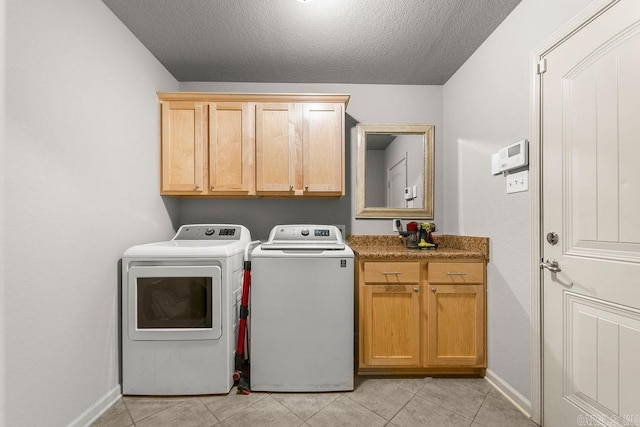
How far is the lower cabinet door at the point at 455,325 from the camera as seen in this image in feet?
6.97

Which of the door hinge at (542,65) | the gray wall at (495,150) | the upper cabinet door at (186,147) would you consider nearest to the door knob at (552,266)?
the gray wall at (495,150)

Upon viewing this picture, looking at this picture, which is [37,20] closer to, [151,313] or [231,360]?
[151,313]

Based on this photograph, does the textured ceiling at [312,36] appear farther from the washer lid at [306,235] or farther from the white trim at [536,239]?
the washer lid at [306,235]

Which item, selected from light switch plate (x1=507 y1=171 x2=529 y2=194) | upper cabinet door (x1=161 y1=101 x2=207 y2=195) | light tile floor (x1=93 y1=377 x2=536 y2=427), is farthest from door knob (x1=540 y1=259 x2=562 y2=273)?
upper cabinet door (x1=161 y1=101 x2=207 y2=195)

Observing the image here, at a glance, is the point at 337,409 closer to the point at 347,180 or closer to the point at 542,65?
the point at 347,180

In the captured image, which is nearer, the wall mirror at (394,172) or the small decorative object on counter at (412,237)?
the small decorative object on counter at (412,237)

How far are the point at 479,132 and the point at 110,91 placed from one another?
8.34ft

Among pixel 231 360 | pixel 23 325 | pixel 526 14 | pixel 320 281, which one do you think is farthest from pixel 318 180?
pixel 23 325

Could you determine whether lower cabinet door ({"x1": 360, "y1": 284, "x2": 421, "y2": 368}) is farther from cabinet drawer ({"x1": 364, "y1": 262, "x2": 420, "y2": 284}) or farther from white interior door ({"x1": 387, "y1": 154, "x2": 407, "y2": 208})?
white interior door ({"x1": 387, "y1": 154, "x2": 407, "y2": 208})

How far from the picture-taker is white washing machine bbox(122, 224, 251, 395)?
6.21 feet

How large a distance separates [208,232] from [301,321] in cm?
112

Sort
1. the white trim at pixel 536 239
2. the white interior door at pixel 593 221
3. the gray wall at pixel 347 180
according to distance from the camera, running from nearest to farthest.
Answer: the white interior door at pixel 593 221, the white trim at pixel 536 239, the gray wall at pixel 347 180

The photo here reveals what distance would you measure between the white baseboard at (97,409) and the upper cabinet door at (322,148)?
1.88m

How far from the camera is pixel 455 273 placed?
214cm
